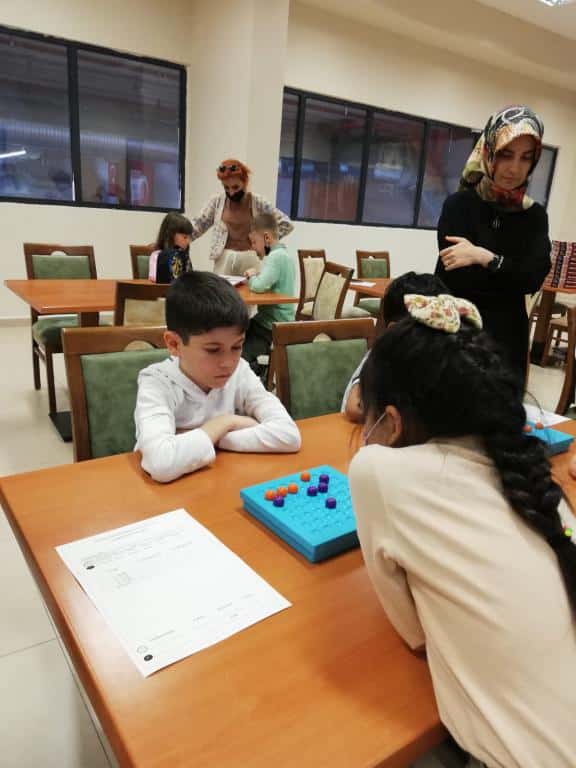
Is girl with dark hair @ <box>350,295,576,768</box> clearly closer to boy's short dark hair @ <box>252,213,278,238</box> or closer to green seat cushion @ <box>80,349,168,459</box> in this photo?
green seat cushion @ <box>80,349,168,459</box>

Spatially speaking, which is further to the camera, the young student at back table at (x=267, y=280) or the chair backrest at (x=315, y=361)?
the young student at back table at (x=267, y=280)

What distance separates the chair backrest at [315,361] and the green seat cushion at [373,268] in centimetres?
322

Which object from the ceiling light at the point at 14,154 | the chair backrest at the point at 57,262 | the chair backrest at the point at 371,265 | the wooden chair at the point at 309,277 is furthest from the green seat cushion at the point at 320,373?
the ceiling light at the point at 14,154

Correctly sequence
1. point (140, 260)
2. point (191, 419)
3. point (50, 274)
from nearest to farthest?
point (191, 419)
point (50, 274)
point (140, 260)

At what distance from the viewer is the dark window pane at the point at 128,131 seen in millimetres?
4922

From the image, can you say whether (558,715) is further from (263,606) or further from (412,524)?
(263,606)

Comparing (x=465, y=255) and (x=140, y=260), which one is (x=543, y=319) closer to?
(x=140, y=260)

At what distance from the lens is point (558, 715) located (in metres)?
0.54

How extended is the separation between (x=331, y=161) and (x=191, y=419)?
5794 millimetres

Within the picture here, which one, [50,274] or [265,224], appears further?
[50,274]

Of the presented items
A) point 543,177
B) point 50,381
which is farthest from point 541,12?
point 50,381

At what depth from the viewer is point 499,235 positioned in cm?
172

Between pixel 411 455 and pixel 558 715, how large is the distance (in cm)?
29

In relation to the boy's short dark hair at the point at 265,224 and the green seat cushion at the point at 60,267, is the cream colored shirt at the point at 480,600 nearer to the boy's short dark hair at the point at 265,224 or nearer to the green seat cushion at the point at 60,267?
the boy's short dark hair at the point at 265,224
